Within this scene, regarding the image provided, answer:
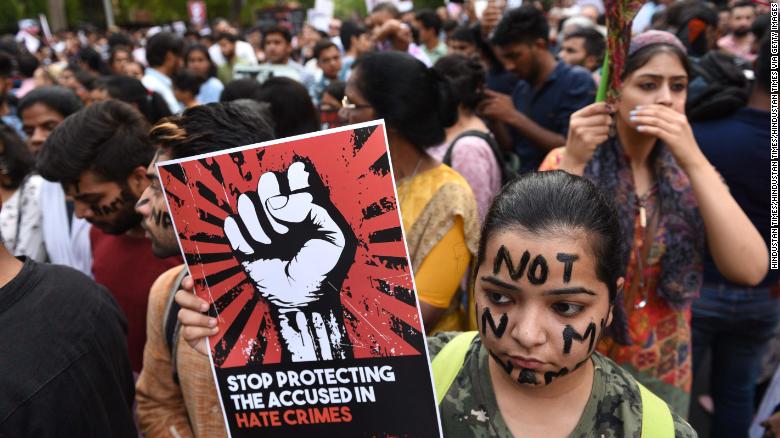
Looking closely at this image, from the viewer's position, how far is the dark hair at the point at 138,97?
4418mm

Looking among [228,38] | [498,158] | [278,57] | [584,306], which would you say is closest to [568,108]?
[498,158]

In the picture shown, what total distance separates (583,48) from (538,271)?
494cm

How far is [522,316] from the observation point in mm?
1301

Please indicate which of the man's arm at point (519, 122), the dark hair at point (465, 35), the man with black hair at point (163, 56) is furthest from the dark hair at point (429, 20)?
the man's arm at point (519, 122)

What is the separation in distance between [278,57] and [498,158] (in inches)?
190

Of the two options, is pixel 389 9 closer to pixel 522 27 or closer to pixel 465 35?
pixel 465 35

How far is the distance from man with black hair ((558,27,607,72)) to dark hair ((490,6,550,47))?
1604 mm

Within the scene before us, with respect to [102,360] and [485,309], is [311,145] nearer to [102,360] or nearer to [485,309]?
[485,309]

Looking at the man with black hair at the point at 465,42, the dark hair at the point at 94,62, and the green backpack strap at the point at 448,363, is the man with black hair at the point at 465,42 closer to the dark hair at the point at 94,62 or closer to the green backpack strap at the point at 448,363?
the green backpack strap at the point at 448,363

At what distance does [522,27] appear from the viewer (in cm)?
420

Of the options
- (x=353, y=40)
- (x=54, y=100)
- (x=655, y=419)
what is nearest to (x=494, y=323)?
(x=655, y=419)

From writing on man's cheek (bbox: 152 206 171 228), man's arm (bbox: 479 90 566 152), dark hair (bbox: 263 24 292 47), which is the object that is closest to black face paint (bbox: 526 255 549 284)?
writing on man's cheek (bbox: 152 206 171 228)

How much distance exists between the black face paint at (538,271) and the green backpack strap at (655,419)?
14.3 inches

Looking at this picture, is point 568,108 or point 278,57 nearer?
point 568,108
